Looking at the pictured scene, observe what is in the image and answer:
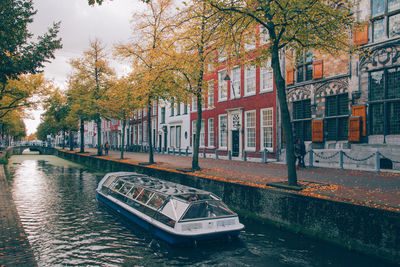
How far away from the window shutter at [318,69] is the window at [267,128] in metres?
4.71

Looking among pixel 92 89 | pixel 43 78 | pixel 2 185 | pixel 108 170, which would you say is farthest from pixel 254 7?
pixel 92 89

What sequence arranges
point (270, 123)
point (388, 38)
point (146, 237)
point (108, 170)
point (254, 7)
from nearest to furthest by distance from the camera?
1. point (146, 237)
2. point (254, 7)
3. point (388, 38)
4. point (270, 123)
5. point (108, 170)

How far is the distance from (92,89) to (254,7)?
2642 cm

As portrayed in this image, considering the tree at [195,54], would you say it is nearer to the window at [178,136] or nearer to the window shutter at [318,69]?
the window shutter at [318,69]

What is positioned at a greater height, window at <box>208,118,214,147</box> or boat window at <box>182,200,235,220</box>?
window at <box>208,118,214,147</box>

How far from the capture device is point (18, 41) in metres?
11.2

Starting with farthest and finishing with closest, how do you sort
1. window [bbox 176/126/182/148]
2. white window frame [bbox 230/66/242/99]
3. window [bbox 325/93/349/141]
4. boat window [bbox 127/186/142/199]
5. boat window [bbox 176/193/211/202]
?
window [bbox 176/126/182/148], white window frame [bbox 230/66/242/99], window [bbox 325/93/349/141], boat window [bbox 127/186/142/199], boat window [bbox 176/193/211/202]

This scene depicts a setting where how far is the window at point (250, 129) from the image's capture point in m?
24.7

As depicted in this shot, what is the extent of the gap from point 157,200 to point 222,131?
19334 mm

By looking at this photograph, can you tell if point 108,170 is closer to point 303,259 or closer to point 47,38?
point 47,38

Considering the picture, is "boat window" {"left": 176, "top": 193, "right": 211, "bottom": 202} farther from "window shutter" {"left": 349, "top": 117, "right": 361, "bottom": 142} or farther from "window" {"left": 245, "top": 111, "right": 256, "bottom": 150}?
"window" {"left": 245, "top": 111, "right": 256, "bottom": 150}

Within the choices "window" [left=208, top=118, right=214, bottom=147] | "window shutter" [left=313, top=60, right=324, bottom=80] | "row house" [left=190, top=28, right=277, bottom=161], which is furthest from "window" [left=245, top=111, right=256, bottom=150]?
"window shutter" [left=313, top=60, right=324, bottom=80]

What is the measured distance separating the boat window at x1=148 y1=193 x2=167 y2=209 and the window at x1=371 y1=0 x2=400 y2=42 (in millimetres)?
13518

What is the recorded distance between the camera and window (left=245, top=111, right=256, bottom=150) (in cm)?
2467
